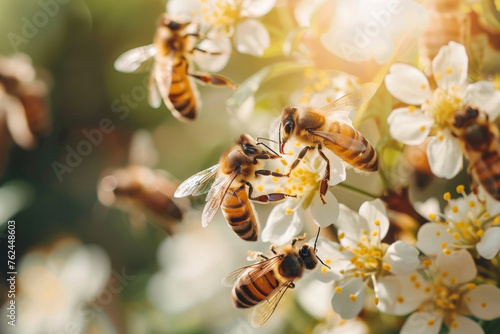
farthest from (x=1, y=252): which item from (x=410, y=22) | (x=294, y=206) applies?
(x=410, y=22)

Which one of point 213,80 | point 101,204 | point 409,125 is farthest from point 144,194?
point 409,125

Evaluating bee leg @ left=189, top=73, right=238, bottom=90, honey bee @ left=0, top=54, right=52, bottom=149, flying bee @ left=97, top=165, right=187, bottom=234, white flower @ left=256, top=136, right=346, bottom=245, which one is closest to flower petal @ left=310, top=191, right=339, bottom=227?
white flower @ left=256, top=136, right=346, bottom=245

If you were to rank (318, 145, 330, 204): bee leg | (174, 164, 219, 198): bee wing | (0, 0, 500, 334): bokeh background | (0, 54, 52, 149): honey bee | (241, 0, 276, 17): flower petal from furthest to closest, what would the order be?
1. (0, 54, 52, 149): honey bee
2. (0, 0, 500, 334): bokeh background
3. (241, 0, 276, 17): flower petal
4. (174, 164, 219, 198): bee wing
5. (318, 145, 330, 204): bee leg

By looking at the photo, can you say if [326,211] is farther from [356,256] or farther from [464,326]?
[464,326]

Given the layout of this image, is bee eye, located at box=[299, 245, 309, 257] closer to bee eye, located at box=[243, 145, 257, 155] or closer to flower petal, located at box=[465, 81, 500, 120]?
bee eye, located at box=[243, 145, 257, 155]

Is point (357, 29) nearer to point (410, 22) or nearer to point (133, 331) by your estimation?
point (410, 22)

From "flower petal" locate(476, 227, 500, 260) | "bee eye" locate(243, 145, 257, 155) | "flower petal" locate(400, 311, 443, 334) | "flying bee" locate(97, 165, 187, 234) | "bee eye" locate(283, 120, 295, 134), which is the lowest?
"flying bee" locate(97, 165, 187, 234)

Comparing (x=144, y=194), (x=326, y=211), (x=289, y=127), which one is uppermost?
(x=289, y=127)
